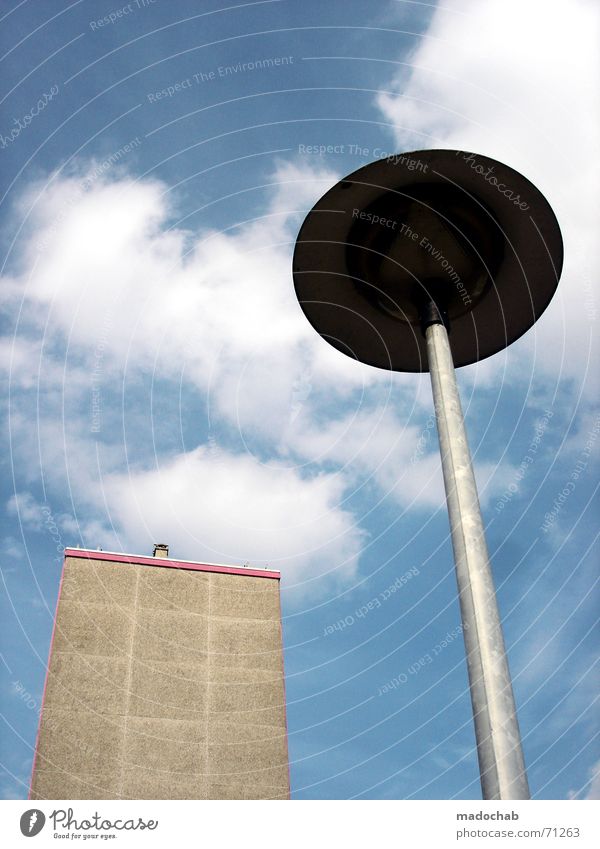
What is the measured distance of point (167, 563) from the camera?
26297 mm

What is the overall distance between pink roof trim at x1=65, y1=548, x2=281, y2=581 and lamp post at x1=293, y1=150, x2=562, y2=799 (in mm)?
17344

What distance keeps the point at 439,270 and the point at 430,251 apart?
0.32m

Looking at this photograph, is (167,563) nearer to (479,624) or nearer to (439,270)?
(439,270)

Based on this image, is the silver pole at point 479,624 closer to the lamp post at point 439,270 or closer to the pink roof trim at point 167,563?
the lamp post at point 439,270

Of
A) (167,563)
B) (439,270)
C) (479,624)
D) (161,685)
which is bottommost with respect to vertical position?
(479,624)

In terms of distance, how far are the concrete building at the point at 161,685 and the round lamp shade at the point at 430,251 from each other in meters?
16.7

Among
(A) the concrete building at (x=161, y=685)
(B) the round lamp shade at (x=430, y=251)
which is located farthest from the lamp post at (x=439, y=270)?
(A) the concrete building at (x=161, y=685)

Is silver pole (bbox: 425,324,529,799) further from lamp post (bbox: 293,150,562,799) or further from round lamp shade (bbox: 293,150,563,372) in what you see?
round lamp shade (bbox: 293,150,563,372)

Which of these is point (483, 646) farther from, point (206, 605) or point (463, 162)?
point (206, 605)

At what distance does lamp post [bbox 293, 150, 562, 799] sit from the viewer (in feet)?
26.4

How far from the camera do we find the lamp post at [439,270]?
317 inches

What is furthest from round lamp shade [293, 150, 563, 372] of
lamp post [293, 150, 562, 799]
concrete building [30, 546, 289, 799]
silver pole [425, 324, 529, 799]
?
concrete building [30, 546, 289, 799]

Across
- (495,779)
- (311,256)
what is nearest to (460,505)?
(495,779)

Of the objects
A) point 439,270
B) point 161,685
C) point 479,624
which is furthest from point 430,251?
point 161,685
